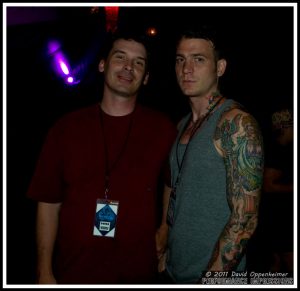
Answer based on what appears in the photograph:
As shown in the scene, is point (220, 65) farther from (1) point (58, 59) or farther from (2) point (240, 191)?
(1) point (58, 59)

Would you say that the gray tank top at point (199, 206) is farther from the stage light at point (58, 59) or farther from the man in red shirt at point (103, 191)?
the stage light at point (58, 59)

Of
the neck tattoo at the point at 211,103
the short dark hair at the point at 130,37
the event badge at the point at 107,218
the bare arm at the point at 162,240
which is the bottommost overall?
the bare arm at the point at 162,240

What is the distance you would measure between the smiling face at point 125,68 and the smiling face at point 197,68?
0.35m

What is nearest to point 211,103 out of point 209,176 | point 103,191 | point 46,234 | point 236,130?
point 236,130

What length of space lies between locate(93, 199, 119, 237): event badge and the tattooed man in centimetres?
39

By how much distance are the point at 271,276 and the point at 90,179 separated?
135 cm

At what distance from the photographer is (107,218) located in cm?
182

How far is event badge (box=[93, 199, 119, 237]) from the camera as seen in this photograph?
1808 mm

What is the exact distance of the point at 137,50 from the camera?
2.16 meters

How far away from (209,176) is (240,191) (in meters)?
0.21

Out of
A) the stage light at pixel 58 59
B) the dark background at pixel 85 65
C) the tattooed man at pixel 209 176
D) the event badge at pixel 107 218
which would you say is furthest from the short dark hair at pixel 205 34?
the stage light at pixel 58 59

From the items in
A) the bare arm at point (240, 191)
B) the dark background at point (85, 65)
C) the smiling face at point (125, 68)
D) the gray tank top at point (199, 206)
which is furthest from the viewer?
the dark background at point (85, 65)

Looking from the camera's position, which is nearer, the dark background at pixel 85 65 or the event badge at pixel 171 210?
the event badge at pixel 171 210

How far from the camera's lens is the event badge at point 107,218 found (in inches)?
71.2
